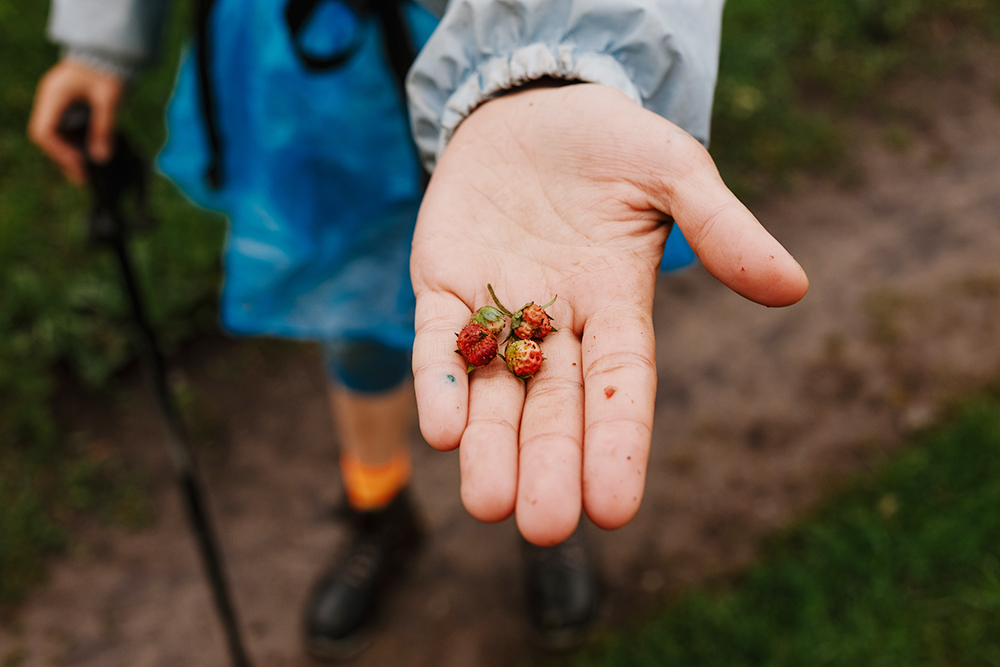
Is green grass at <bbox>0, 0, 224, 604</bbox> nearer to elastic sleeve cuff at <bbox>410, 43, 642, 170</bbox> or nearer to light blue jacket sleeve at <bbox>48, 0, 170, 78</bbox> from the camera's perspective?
Answer: light blue jacket sleeve at <bbox>48, 0, 170, 78</bbox>

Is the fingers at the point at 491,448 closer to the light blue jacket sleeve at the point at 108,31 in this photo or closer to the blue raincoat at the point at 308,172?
the blue raincoat at the point at 308,172

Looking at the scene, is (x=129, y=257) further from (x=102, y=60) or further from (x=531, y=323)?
(x=531, y=323)

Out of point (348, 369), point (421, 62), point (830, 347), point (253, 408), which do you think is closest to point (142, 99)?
point (253, 408)

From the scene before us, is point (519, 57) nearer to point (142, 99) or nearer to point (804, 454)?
point (804, 454)

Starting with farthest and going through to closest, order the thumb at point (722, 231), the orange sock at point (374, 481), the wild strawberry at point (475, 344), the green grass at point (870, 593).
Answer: the orange sock at point (374, 481) < the green grass at point (870, 593) < the wild strawberry at point (475, 344) < the thumb at point (722, 231)

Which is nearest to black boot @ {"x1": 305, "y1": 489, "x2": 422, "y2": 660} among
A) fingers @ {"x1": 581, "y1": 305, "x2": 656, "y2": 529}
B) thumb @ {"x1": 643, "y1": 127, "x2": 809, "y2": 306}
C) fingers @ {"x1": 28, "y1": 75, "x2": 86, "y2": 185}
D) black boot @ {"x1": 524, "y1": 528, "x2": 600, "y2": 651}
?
black boot @ {"x1": 524, "y1": 528, "x2": 600, "y2": 651}

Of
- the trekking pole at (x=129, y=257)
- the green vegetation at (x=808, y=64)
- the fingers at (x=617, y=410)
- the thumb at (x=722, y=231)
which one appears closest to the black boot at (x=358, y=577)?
the trekking pole at (x=129, y=257)
